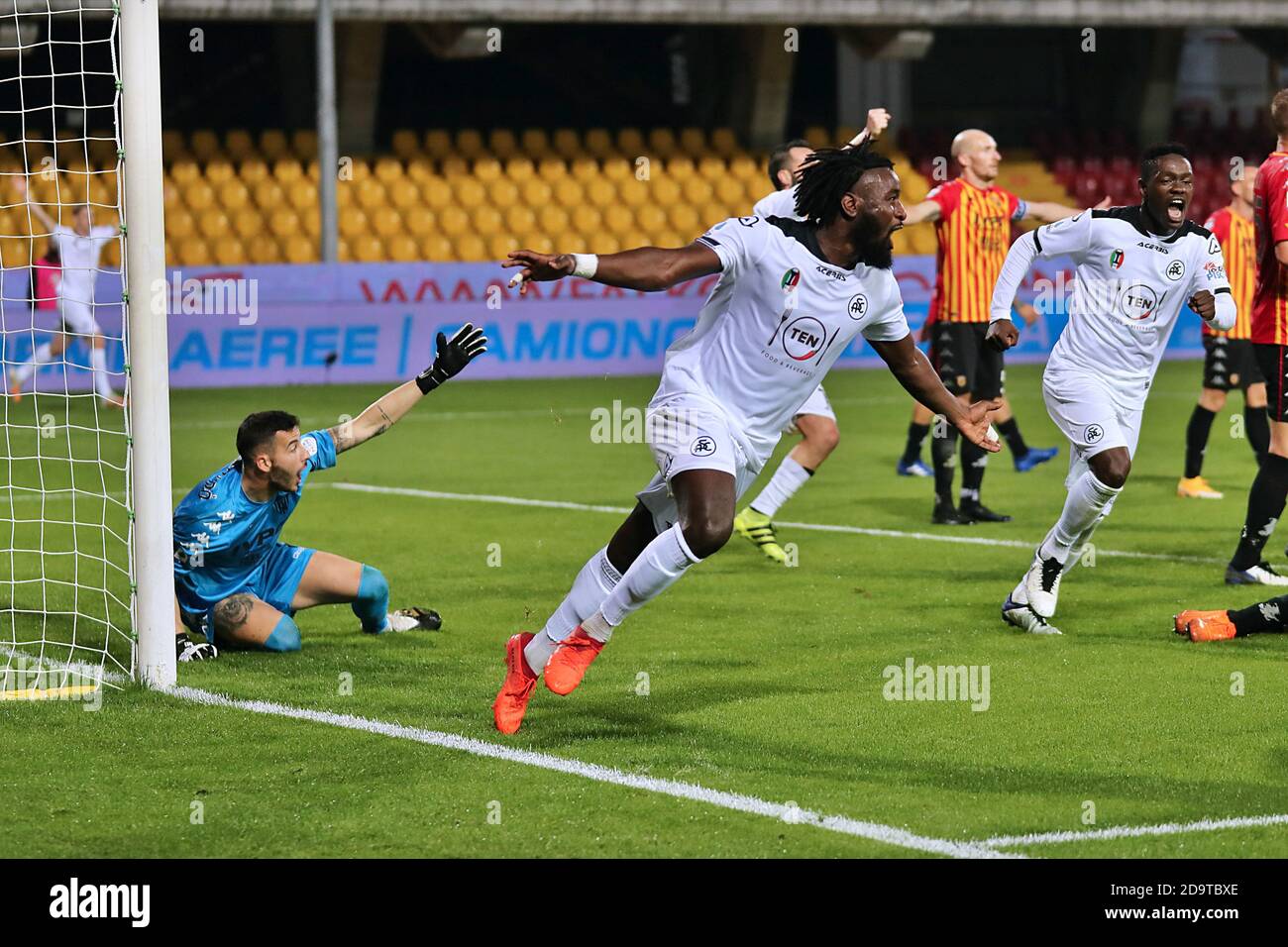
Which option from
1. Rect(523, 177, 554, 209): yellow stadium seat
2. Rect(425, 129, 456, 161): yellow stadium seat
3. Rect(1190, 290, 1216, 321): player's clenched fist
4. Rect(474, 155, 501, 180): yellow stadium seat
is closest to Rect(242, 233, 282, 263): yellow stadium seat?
Rect(474, 155, 501, 180): yellow stadium seat

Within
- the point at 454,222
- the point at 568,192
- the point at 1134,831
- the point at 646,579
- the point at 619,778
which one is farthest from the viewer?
the point at 568,192

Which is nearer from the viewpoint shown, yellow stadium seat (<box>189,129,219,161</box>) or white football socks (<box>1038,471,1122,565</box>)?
white football socks (<box>1038,471,1122,565</box>)

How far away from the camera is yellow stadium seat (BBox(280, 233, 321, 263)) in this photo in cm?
2469

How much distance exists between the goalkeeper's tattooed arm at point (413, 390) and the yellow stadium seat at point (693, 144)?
21.1 meters

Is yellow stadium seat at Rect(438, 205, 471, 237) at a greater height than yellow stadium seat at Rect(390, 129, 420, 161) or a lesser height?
lesser

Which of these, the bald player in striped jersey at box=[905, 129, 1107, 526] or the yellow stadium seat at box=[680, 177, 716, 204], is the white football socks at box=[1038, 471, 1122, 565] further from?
the yellow stadium seat at box=[680, 177, 716, 204]

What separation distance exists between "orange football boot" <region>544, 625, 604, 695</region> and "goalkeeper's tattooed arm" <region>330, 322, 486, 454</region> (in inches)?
46.6

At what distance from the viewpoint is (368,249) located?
81.8ft

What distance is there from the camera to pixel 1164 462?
48.3 ft

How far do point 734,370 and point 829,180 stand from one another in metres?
0.70

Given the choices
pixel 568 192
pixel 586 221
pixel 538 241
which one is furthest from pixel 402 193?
pixel 586 221

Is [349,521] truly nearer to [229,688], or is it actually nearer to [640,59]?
[229,688]

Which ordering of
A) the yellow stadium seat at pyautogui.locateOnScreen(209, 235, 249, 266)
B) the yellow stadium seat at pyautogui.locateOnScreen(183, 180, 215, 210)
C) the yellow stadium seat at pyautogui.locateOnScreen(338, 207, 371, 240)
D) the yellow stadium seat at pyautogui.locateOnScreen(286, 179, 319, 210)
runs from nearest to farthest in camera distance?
1. the yellow stadium seat at pyautogui.locateOnScreen(209, 235, 249, 266)
2. the yellow stadium seat at pyautogui.locateOnScreen(183, 180, 215, 210)
3. the yellow stadium seat at pyautogui.locateOnScreen(338, 207, 371, 240)
4. the yellow stadium seat at pyautogui.locateOnScreen(286, 179, 319, 210)

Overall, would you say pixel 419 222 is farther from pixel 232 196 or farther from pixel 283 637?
pixel 283 637
